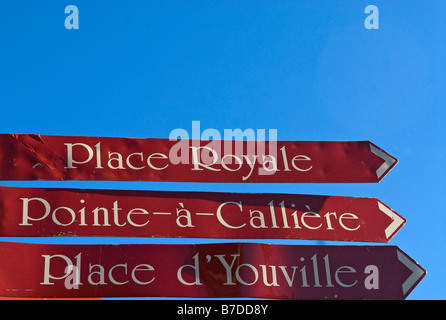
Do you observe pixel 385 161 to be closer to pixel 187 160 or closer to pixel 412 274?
pixel 412 274

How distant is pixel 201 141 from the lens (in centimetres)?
532

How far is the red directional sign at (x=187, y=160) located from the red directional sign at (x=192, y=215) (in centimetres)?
14

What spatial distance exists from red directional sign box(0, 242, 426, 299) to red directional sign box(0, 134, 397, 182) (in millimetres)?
526

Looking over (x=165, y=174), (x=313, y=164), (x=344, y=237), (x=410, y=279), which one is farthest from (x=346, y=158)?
(x=165, y=174)

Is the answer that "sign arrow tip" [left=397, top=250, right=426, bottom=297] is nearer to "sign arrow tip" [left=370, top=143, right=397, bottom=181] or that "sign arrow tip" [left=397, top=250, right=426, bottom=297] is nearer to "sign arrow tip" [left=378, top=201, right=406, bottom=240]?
"sign arrow tip" [left=378, top=201, right=406, bottom=240]

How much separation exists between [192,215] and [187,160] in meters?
0.43

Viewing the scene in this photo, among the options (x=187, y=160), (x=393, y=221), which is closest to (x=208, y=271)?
(x=187, y=160)

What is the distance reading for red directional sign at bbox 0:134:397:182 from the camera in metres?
5.12

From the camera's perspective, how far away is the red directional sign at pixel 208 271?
479 centimetres

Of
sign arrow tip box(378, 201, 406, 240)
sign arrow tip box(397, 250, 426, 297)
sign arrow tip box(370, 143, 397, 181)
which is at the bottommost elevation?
sign arrow tip box(397, 250, 426, 297)

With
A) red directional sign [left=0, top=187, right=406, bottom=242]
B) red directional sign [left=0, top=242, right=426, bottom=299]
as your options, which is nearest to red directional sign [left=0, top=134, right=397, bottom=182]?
red directional sign [left=0, top=187, right=406, bottom=242]

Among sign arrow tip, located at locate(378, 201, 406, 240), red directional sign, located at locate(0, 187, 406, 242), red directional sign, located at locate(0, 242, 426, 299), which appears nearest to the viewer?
red directional sign, located at locate(0, 242, 426, 299)
